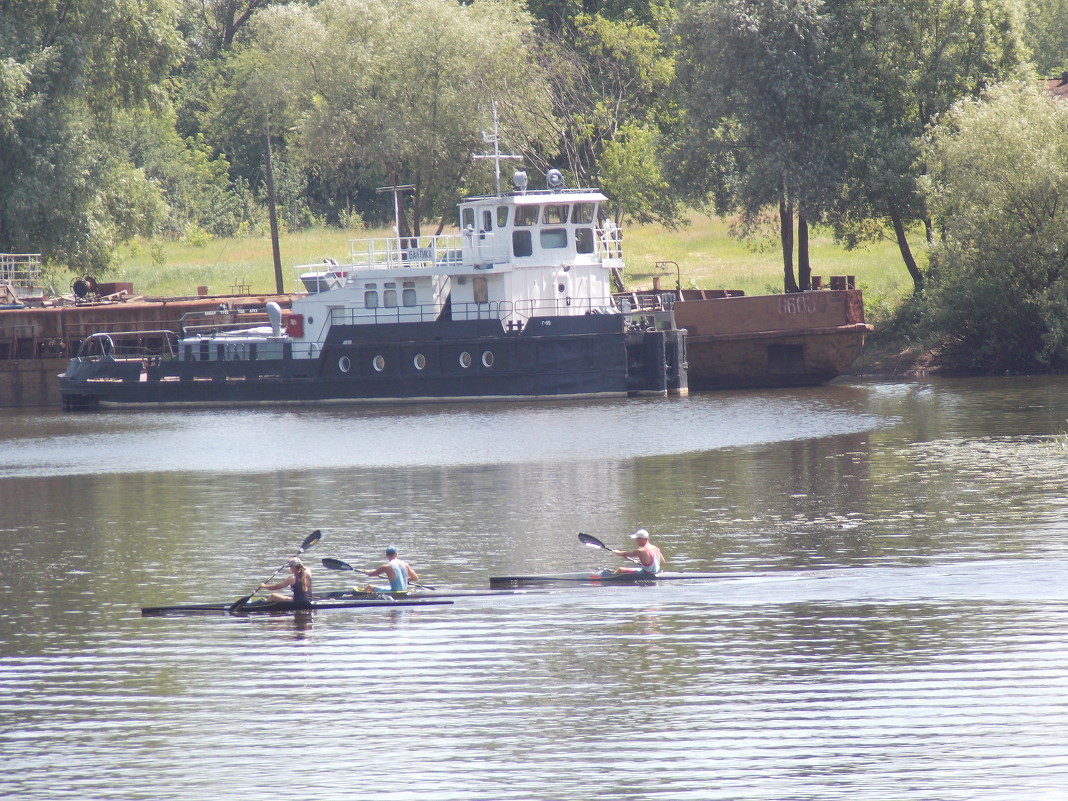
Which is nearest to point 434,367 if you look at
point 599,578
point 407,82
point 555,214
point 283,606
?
point 555,214

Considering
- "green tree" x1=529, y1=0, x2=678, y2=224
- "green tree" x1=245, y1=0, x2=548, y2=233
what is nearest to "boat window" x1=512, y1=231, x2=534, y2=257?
"green tree" x1=529, y1=0, x2=678, y2=224

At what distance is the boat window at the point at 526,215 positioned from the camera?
135 feet

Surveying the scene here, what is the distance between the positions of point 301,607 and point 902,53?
37306 mm

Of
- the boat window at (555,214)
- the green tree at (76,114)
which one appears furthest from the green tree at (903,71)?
the green tree at (76,114)

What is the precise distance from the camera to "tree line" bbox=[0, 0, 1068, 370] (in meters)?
42.2

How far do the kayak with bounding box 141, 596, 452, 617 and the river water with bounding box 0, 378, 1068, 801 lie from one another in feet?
0.47

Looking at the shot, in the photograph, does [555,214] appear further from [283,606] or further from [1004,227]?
[283,606]

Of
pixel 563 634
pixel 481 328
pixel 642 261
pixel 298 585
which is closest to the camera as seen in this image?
pixel 563 634

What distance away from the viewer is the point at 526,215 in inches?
1623

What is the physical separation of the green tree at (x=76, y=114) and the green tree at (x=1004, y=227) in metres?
27.8

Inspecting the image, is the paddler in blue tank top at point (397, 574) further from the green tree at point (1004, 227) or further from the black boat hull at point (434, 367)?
the green tree at point (1004, 227)

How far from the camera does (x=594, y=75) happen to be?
6019 centimetres

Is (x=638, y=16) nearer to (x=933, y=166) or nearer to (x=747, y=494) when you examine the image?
(x=933, y=166)

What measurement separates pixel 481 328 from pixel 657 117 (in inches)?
911
